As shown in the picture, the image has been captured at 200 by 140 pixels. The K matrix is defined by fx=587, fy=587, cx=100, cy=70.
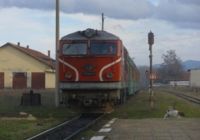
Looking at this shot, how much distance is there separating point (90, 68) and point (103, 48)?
1159 mm

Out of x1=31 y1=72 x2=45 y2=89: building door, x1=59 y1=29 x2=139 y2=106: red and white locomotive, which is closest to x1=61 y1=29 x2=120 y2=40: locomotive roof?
x1=59 y1=29 x2=139 y2=106: red and white locomotive

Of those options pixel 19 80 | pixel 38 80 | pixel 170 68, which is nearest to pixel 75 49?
pixel 38 80

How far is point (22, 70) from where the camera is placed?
8044 centimetres

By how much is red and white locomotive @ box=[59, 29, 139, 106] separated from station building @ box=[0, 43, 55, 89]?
53571 mm

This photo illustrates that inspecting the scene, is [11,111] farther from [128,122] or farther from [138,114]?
[128,122]

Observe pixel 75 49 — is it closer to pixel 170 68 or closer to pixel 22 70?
pixel 22 70

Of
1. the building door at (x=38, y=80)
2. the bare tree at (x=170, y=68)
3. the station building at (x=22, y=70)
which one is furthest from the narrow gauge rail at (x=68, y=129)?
the bare tree at (x=170, y=68)

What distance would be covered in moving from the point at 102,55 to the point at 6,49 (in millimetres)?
56938

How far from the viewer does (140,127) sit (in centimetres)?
1916

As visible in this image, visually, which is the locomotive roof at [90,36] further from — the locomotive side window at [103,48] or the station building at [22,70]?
the station building at [22,70]

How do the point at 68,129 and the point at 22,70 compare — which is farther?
the point at 22,70

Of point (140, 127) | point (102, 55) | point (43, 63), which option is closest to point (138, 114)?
point (102, 55)

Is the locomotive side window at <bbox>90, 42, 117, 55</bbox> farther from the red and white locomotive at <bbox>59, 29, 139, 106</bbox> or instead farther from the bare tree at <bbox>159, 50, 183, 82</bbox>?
the bare tree at <bbox>159, 50, 183, 82</bbox>

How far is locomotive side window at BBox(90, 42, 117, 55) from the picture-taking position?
25720 millimetres
